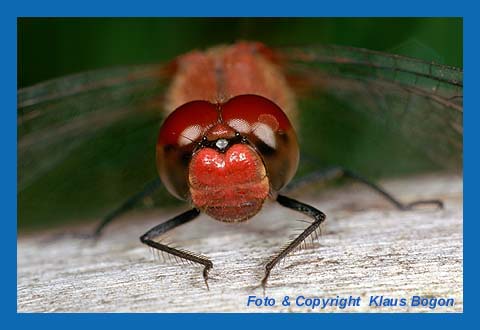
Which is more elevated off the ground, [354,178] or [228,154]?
[354,178]

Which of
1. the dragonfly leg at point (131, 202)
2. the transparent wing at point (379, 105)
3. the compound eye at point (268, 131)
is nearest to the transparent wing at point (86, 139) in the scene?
the dragonfly leg at point (131, 202)

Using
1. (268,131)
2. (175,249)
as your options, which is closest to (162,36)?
(268,131)

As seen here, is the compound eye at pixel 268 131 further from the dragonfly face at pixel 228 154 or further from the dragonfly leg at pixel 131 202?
the dragonfly leg at pixel 131 202

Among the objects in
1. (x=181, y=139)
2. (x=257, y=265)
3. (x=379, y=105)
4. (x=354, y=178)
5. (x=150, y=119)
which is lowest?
(x=257, y=265)

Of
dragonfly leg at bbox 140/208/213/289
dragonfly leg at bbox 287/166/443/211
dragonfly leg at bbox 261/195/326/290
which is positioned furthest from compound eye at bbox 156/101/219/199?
dragonfly leg at bbox 287/166/443/211

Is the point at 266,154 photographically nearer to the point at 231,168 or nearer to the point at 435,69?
the point at 231,168

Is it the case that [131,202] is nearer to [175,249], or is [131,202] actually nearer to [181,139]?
[175,249]
